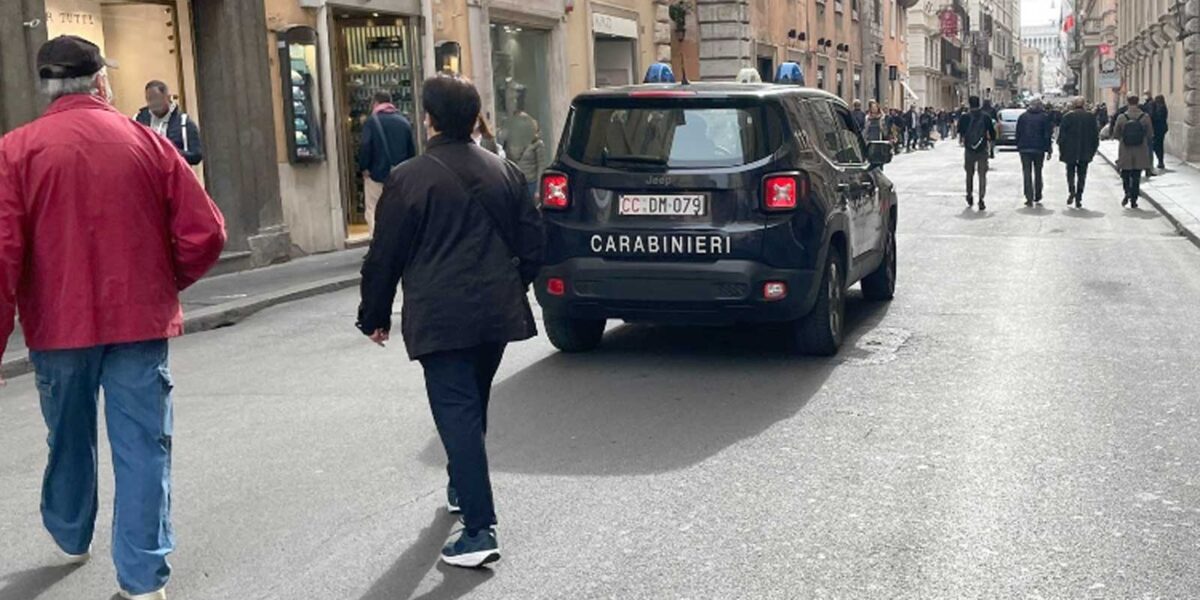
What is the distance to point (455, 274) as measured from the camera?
15.5 feet

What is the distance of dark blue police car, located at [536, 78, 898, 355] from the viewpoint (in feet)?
26.4

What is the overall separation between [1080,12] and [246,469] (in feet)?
372

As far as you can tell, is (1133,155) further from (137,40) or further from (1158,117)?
(137,40)

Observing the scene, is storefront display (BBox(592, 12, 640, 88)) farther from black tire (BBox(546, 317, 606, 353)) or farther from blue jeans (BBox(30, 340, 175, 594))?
blue jeans (BBox(30, 340, 175, 594))

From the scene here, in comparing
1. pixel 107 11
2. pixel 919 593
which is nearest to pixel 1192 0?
pixel 107 11

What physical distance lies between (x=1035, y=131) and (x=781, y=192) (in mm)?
14255

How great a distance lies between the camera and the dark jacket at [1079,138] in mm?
21062

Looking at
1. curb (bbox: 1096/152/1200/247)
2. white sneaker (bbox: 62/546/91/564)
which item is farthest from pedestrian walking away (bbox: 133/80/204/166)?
curb (bbox: 1096/152/1200/247)

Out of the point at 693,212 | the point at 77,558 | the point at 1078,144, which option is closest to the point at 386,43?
the point at 1078,144

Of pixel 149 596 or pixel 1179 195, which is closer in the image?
pixel 149 596

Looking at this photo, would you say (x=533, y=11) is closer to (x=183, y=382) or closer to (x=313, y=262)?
(x=313, y=262)

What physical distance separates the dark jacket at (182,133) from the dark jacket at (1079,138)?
1398 cm

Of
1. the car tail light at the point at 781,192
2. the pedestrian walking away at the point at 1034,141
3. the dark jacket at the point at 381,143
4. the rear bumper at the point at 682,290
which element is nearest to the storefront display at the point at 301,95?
the dark jacket at the point at 381,143

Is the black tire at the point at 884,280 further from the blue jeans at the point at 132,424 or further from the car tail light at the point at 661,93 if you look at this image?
the blue jeans at the point at 132,424
